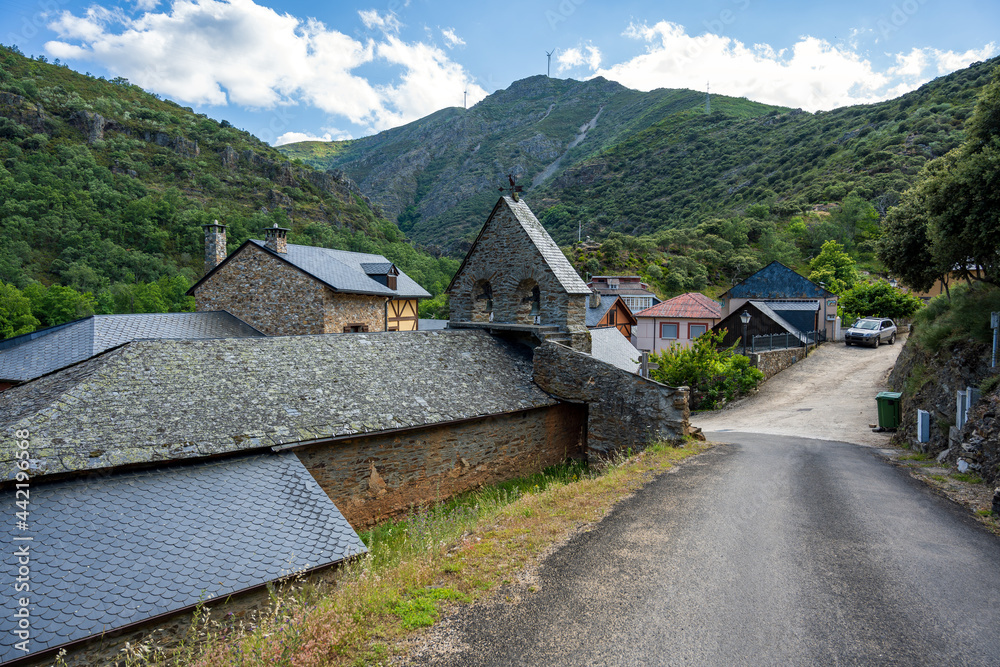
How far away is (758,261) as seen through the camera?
209 feet

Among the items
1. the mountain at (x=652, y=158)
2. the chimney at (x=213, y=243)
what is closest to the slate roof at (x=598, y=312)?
the chimney at (x=213, y=243)

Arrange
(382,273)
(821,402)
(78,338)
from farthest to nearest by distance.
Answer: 1. (382,273)
2. (821,402)
3. (78,338)

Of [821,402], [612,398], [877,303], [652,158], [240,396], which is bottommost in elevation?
[821,402]

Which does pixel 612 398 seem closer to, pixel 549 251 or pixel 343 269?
pixel 549 251

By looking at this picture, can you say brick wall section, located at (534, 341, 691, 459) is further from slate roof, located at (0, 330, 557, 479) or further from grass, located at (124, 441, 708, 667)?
grass, located at (124, 441, 708, 667)

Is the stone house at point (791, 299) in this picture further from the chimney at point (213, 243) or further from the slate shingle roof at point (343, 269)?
the chimney at point (213, 243)

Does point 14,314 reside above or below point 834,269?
below

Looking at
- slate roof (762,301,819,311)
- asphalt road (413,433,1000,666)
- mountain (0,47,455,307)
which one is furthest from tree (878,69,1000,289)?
mountain (0,47,455,307)

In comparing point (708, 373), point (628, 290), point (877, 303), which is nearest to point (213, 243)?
point (708, 373)

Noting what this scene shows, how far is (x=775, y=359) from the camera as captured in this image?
26.7 meters

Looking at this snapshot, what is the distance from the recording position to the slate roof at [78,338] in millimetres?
16016

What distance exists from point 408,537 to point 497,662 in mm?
5885

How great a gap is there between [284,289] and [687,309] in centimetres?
3027

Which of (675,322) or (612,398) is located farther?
(675,322)
